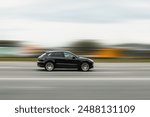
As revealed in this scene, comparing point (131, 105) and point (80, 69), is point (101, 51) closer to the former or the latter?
point (80, 69)

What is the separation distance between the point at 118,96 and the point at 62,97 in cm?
176

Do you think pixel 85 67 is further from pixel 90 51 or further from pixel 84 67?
pixel 90 51

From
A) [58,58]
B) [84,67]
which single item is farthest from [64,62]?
[84,67]

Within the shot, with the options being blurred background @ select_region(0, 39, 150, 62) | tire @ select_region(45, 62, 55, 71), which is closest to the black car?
tire @ select_region(45, 62, 55, 71)

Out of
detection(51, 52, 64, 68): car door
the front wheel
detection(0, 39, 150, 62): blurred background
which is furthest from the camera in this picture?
detection(0, 39, 150, 62): blurred background

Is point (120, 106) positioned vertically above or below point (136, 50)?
below

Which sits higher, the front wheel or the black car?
the black car

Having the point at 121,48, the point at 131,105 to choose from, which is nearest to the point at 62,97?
the point at 131,105

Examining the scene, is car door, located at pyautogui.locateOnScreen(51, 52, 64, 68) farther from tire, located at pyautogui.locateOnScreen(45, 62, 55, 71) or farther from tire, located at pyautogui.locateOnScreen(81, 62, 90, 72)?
tire, located at pyautogui.locateOnScreen(81, 62, 90, 72)

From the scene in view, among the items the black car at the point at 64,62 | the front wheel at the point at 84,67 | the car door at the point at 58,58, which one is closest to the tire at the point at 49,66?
the black car at the point at 64,62

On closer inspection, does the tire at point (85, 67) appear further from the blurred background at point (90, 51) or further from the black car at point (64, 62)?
the blurred background at point (90, 51)

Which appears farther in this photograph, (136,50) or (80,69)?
(136,50)

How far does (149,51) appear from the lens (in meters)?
40.0

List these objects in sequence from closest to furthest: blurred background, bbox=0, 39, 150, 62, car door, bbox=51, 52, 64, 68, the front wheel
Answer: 1. the front wheel
2. car door, bbox=51, 52, 64, 68
3. blurred background, bbox=0, 39, 150, 62
